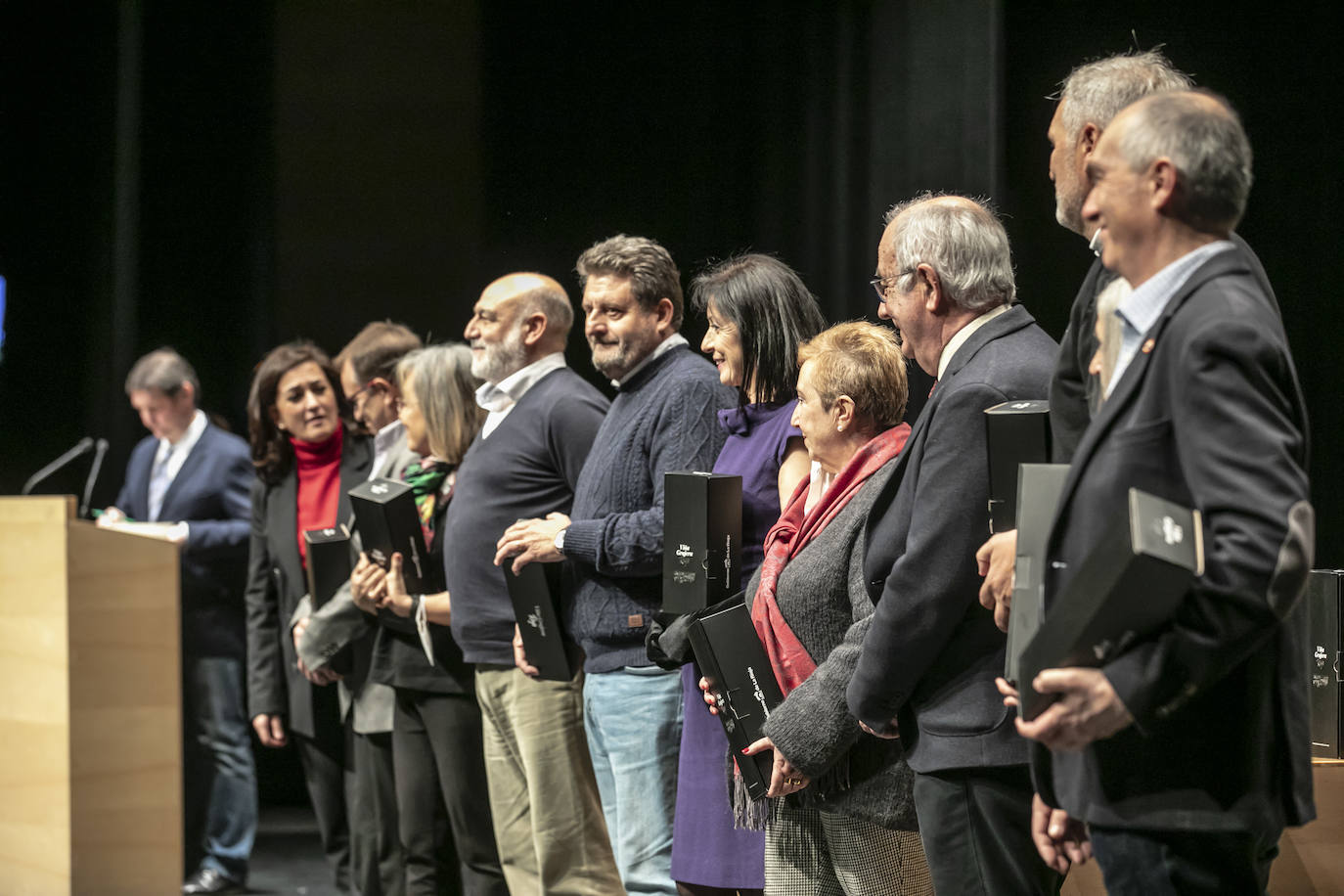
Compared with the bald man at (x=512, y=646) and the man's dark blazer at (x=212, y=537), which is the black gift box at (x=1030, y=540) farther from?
the man's dark blazer at (x=212, y=537)

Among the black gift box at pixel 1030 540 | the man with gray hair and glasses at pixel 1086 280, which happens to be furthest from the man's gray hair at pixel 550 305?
the black gift box at pixel 1030 540

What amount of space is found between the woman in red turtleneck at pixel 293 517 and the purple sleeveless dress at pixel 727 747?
1.62 metres

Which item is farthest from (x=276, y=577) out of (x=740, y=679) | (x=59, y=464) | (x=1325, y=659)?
(x=1325, y=659)

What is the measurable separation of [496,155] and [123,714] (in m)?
2.10

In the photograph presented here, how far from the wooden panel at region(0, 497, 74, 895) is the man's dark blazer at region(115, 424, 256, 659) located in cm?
132

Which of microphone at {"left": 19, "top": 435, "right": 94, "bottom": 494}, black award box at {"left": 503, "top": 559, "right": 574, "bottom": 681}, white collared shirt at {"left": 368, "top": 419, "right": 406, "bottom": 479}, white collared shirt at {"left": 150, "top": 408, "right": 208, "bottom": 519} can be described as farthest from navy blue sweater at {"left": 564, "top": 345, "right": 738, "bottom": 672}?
white collared shirt at {"left": 150, "top": 408, "right": 208, "bottom": 519}

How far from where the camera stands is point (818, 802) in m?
1.93

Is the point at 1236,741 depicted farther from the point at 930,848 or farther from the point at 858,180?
the point at 858,180

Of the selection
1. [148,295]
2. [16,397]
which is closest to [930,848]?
[148,295]

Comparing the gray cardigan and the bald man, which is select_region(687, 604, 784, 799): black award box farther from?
the bald man

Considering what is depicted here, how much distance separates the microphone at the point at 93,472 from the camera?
492 centimetres

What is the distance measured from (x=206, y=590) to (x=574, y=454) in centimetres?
191

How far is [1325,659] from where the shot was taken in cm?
219

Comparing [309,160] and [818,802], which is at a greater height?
[309,160]
